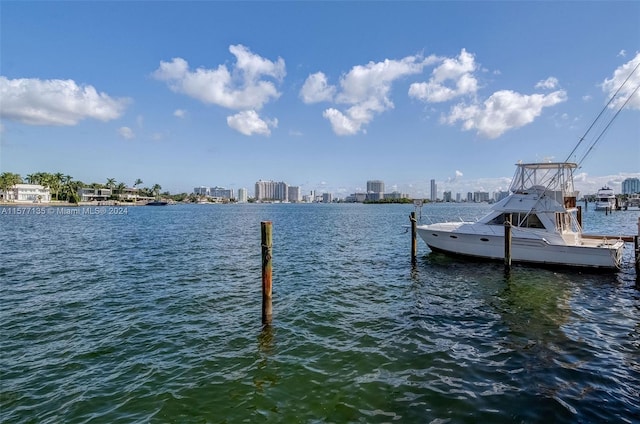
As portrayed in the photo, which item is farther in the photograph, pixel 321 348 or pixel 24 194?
pixel 24 194

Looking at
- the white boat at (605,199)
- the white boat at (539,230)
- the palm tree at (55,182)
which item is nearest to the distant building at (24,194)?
the palm tree at (55,182)

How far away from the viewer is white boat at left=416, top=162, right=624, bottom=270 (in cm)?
1853

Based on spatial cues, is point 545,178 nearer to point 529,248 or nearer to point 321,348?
point 529,248

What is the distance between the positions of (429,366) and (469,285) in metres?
9.05

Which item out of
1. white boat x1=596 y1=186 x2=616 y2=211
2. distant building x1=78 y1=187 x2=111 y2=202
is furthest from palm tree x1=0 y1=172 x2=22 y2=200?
white boat x1=596 y1=186 x2=616 y2=211

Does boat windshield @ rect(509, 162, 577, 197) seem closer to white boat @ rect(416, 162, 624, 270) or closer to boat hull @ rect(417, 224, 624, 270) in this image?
white boat @ rect(416, 162, 624, 270)

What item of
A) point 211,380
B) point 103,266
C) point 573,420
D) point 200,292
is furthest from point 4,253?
point 573,420

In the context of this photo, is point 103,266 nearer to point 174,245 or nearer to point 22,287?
point 22,287

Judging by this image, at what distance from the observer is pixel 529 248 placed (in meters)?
19.6

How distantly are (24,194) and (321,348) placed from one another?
157 m

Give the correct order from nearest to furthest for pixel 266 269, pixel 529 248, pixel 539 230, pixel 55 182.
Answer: pixel 266 269
pixel 529 248
pixel 539 230
pixel 55 182

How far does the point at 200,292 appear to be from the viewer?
15.0 m

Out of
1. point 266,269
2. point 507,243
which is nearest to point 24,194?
point 266,269

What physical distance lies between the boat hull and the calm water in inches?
44.1
